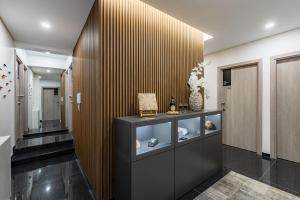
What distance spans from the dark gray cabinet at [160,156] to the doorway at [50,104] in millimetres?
8297

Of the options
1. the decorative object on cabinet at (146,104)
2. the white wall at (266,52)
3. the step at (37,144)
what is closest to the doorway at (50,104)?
the step at (37,144)

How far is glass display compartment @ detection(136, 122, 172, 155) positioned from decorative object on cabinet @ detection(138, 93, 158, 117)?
19 cm

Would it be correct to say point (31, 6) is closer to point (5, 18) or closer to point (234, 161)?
point (5, 18)

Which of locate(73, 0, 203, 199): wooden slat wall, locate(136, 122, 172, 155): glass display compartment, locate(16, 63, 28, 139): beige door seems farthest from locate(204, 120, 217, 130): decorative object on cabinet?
locate(16, 63, 28, 139): beige door

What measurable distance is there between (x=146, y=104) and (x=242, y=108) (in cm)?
300

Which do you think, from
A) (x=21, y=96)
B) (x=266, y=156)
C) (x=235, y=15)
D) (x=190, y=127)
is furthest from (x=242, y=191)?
(x=21, y=96)

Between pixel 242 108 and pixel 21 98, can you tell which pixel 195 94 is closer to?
pixel 242 108

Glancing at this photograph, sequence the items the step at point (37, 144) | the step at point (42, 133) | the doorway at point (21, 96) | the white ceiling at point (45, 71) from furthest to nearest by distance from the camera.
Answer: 1. the white ceiling at point (45, 71)
2. the step at point (42, 133)
3. the doorway at point (21, 96)
4. the step at point (37, 144)

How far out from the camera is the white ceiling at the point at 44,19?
211cm

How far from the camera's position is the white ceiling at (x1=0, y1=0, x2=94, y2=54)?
2105mm

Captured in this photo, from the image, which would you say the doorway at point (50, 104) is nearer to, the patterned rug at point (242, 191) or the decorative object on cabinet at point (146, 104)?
the decorative object on cabinet at point (146, 104)

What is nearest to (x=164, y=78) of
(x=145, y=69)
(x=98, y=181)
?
(x=145, y=69)

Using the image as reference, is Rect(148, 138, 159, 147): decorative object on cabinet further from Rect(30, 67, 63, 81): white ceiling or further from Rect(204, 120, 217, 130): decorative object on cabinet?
Rect(30, 67, 63, 81): white ceiling

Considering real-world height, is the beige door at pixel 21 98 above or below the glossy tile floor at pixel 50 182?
above
